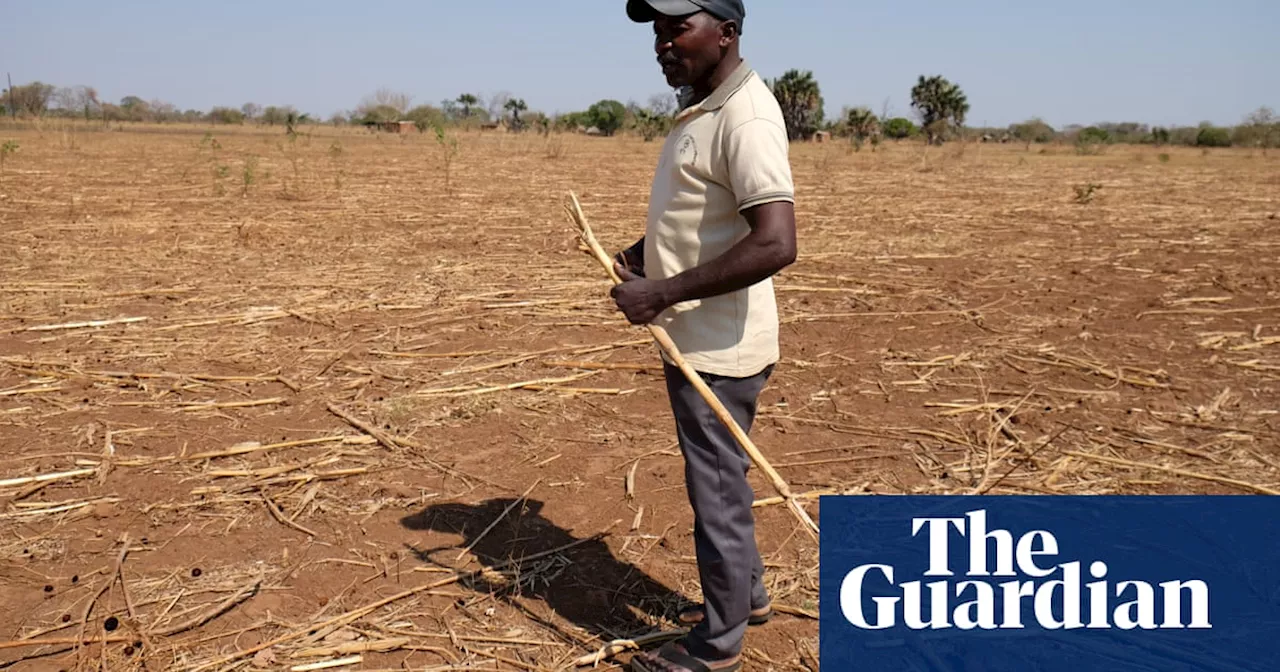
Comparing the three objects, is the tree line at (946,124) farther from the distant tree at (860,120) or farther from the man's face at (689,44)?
the man's face at (689,44)

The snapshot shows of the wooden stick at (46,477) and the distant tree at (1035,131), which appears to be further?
the distant tree at (1035,131)

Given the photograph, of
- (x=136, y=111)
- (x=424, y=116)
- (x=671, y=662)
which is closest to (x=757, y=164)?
(x=671, y=662)

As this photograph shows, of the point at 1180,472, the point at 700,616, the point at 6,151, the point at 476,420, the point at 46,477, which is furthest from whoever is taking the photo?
the point at 6,151

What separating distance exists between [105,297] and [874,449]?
5.32 meters

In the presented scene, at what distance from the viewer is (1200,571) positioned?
2.92 m

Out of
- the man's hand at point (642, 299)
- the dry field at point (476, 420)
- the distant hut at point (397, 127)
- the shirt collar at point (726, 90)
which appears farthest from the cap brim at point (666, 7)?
the distant hut at point (397, 127)

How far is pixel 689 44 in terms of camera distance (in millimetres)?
2000

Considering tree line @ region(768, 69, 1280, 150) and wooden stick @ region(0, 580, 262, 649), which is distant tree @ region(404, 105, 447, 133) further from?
wooden stick @ region(0, 580, 262, 649)

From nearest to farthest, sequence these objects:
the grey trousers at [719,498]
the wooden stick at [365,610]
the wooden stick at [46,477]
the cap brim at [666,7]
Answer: the cap brim at [666,7] < the grey trousers at [719,498] < the wooden stick at [365,610] < the wooden stick at [46,477]

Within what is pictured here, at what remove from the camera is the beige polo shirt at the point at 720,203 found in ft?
6.39

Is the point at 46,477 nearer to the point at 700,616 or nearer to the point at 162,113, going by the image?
the point at 700,616

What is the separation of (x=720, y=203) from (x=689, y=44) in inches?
13.5

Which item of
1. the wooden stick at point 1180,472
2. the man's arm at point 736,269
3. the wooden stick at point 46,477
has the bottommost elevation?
the wooden stick at point 46,477

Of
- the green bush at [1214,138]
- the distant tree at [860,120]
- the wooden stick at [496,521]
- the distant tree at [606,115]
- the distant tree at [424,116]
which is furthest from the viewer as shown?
the distant tree at [606,115]
